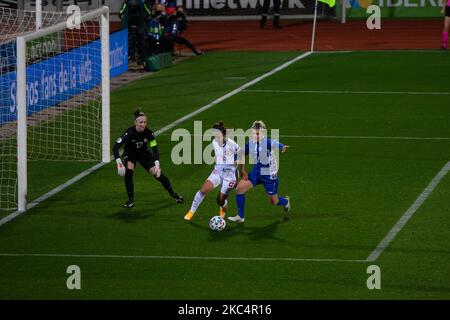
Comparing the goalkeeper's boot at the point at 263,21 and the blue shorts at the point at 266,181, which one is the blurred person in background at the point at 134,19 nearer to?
the goalkeeper's boot at the point at 263,21

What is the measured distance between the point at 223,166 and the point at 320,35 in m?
24.7

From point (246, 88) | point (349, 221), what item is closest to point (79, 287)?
point (349, 221)

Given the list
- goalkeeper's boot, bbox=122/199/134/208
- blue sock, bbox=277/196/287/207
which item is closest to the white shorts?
blue sock, bbox=277/196/287/207

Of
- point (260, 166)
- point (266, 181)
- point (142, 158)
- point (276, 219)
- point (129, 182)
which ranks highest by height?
point (260, 166)

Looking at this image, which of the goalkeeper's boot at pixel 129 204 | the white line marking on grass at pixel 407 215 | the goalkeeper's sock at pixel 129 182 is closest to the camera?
the white line marking on grass at pixel 407 215

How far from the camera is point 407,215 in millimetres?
18953

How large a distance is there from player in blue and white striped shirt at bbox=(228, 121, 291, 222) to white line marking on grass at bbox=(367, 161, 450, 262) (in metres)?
1.92

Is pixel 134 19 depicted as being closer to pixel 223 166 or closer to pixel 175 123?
pixel 175 123

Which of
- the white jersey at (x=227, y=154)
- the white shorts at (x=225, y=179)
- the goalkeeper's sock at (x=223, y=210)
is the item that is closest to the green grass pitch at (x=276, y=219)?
the goalkeeper's sock at (x=223, y=210)

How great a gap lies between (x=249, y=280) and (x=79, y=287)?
2200 mm

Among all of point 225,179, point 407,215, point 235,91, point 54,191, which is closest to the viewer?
point 225,179

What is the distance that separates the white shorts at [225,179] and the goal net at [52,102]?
3384mm

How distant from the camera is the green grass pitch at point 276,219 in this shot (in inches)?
607

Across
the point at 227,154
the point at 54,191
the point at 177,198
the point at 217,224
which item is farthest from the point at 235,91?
the point at 217,224
